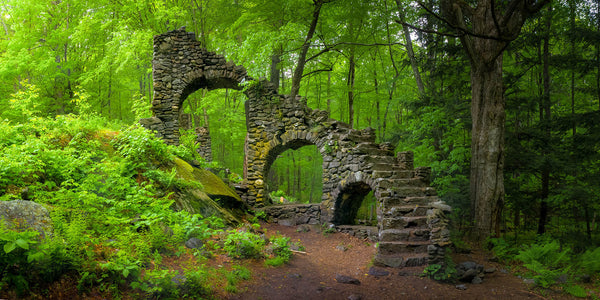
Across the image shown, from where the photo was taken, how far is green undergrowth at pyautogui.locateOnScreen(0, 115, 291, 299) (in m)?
2.94

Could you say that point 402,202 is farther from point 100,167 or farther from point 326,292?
point 100,167

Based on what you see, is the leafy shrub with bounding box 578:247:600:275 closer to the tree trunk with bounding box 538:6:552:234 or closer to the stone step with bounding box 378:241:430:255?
the stone step with bounding box 378:241:430:255

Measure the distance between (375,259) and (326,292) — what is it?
1.91 metres

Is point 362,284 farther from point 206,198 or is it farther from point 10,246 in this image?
point 10,246

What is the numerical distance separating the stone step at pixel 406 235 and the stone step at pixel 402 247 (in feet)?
0.40

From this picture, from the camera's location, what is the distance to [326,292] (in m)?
4.84

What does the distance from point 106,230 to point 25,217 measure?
3.16 ft

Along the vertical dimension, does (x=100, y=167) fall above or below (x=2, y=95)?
below

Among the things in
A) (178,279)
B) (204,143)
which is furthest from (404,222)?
(204,143)

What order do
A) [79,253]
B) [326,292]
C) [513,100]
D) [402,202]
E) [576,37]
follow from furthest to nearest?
[513,100]
[576,37]
[402,202]
[326,292]
[79,253]

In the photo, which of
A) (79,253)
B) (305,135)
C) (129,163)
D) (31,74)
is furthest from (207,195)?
(31,74)

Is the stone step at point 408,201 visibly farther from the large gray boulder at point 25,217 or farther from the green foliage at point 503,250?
the large gray boulder at point 25,217

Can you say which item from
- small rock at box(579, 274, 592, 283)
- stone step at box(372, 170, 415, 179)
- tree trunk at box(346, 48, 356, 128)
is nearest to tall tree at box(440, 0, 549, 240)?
stone step at box(372, 170, 415, 179)

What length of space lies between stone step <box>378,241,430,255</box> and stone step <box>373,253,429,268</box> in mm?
104
